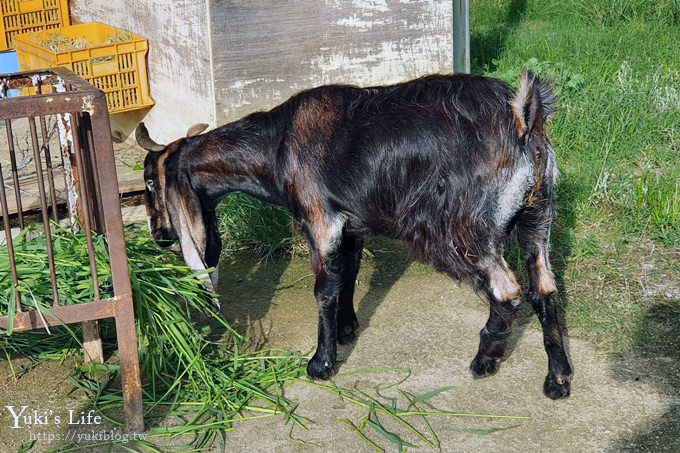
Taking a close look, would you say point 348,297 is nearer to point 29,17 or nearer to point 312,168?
point 312,168

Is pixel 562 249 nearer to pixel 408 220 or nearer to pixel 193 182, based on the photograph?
pixel 408 220

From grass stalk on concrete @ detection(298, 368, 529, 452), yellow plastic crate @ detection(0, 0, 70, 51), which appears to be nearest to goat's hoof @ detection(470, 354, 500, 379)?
grass stalk on concrete @ detection(298, 368, 529, 452)

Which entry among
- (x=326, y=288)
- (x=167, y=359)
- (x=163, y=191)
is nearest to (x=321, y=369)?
(x=326, y=288)

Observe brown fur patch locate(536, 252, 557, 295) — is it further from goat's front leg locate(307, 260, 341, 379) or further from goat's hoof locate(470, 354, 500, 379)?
goat's front leg locate(307, 260, 341, 379)

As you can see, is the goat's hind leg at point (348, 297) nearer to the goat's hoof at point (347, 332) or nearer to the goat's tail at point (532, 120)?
the goat's hoof at point (347, 332)

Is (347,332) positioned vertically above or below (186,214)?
below

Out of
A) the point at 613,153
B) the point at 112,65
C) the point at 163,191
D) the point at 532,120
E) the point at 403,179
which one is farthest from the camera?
the point at 112,65

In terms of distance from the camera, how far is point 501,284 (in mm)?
3936

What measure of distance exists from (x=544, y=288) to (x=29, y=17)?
6055mm

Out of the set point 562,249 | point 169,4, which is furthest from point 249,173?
point 169,4

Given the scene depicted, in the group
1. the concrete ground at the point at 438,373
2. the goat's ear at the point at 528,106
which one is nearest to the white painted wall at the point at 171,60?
the concrete ground at the point at 438,373

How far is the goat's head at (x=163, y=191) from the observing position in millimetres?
4332

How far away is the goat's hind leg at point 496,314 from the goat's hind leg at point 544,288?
0.17 meters

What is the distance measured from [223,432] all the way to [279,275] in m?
1.75
